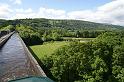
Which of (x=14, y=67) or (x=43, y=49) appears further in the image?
(x=43, y=49)

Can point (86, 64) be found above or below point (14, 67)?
below

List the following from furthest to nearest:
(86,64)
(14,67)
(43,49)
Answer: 1. (43,49)
2. (86,64)
3. (14,67)

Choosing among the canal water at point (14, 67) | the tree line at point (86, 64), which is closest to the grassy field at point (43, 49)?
the tree line at point (86, 64)

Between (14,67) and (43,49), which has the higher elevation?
(14,67)

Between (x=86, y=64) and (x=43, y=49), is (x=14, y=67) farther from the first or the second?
(x=43, y=49)

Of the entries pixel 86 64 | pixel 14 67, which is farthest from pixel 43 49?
pixel 14 67

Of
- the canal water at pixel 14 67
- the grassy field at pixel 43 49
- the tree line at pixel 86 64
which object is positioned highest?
the canal water at pixel 14 67

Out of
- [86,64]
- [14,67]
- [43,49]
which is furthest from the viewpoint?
[43,49]

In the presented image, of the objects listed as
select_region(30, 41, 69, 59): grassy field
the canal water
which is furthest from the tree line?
select_region(30, 41, 69, 59): grassy field

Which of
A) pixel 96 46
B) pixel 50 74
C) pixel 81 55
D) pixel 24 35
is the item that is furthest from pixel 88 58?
pixel 24 35

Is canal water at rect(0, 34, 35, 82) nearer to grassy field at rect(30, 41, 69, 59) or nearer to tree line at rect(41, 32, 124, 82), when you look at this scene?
tree line at rect(41, 32, 124, 82)

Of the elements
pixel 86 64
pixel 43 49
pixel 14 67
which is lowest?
pixel 43 49

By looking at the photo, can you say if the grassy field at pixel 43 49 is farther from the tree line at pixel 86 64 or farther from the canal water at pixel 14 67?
the canal water at pixel 14 67

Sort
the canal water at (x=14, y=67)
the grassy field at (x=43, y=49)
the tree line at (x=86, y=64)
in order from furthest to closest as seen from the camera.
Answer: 1. the grassy field at (x=43, y=49)
2. the tree line at (x=86, y=64)
3. the canal water at (x=14, y=67)
